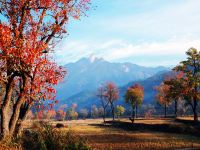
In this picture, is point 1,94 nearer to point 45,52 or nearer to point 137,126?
point 45,52

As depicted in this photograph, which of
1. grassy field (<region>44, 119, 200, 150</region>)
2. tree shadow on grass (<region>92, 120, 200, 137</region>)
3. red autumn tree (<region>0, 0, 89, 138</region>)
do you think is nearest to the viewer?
red autumn tree (<region>0, 0, 89, 138</region>)

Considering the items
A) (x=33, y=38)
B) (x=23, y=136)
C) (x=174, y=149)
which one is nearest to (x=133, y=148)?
(x=174, y=149)

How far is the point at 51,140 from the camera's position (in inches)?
840

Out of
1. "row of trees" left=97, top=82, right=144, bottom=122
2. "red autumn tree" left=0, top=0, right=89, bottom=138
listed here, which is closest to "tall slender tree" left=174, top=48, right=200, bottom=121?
"row of trees" left=97, top=82, right=144, bottom=122

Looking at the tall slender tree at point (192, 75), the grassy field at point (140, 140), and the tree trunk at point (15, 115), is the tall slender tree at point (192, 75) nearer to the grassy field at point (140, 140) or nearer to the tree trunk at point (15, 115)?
the grassy field at point (140, 140)

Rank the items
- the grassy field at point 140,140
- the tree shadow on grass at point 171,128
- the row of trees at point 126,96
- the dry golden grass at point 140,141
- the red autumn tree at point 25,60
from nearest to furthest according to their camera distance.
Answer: the red autumn tree at point 25,60 → the dry golden grass at point 140,141 → the grassy field at point 140,140 → the tree shadow on grass at point 171,128 → the row of trees at point 126,96

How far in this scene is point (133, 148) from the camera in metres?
39.1

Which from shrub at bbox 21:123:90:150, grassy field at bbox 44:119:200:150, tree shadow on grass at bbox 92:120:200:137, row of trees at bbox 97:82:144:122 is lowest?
grassy field at bbox 44:119:200:150

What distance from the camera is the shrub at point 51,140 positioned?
810 inches

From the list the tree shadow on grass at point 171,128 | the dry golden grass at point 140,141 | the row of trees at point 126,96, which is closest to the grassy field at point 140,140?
the dry golden grass at point 140,141

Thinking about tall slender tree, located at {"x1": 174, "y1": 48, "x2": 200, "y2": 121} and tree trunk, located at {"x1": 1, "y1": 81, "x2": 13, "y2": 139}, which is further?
tall slender tree, located at {"x1": 174, "y1": 48, "x2": 200, "y2": 121}

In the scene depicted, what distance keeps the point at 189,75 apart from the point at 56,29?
61.0m

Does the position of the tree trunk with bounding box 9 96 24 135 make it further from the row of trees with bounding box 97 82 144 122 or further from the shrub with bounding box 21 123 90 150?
the row of trees with bounding box 97 82 144 122

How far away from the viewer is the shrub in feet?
67.5
